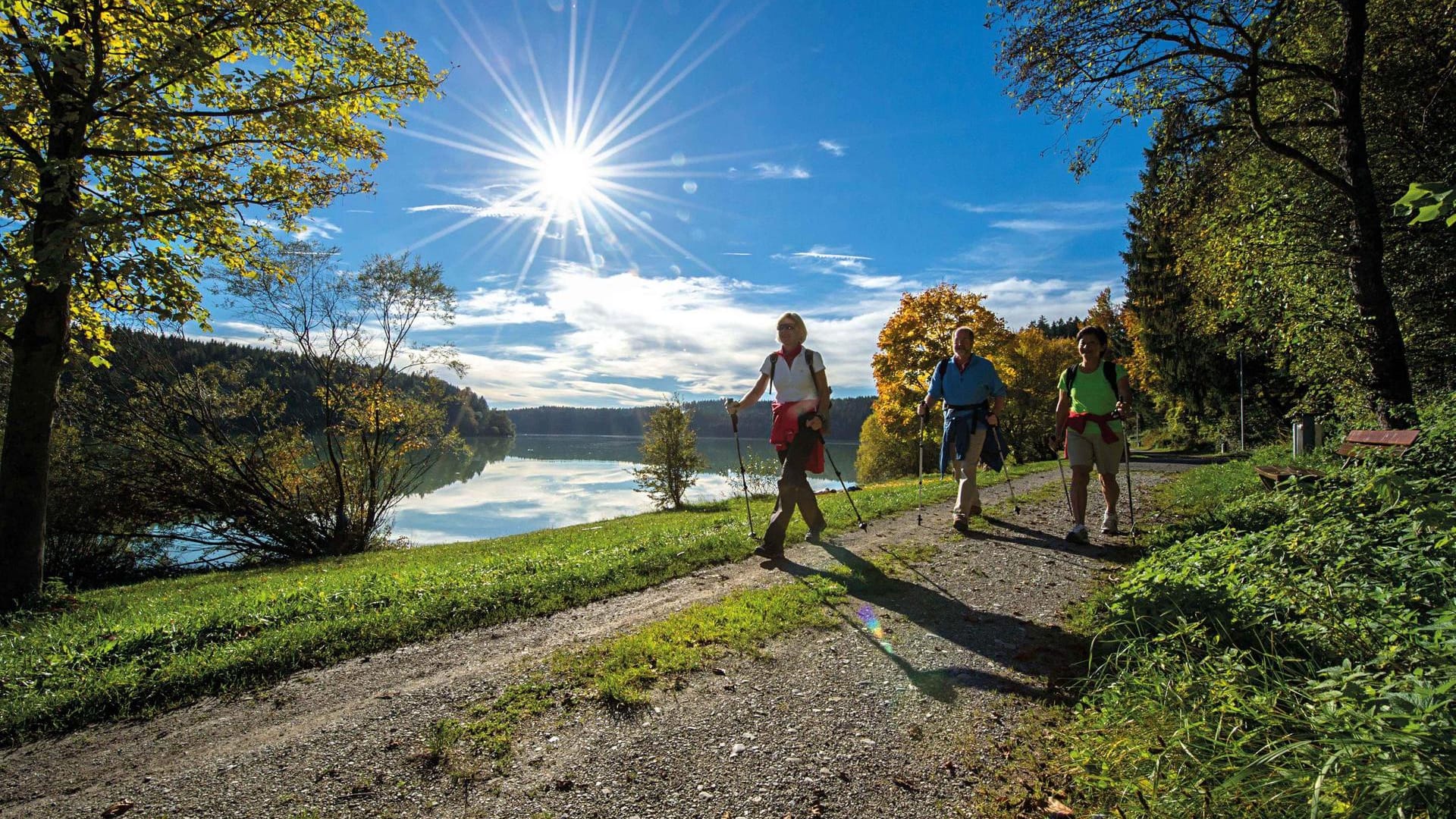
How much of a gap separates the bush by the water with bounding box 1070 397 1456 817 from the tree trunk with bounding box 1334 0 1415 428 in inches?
230

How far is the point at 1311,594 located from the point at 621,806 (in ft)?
12.7

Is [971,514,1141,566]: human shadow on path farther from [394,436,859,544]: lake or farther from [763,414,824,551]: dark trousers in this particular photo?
[394,436,859,544]: lake

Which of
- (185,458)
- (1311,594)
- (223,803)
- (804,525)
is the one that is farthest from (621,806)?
(185,458)

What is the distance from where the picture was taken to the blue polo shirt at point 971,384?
823 centimetres

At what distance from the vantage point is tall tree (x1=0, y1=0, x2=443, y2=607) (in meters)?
6.83

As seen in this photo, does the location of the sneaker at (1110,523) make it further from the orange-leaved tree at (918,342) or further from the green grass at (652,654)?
the orange-leaved tree at (918,342)

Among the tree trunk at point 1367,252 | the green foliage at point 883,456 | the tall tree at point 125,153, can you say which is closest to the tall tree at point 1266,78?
the tree trunk at point 1367,252

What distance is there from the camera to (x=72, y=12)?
731cm

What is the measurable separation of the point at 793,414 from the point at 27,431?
10.7 metres

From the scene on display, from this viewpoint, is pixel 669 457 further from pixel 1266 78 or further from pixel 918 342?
pixel 1266 78

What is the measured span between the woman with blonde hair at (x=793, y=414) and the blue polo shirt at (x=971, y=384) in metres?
2.26

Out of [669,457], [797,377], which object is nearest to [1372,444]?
[797,377]

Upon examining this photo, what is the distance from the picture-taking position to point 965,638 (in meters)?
4.32

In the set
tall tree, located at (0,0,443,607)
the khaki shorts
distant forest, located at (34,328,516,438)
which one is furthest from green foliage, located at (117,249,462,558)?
the khaki shorts
